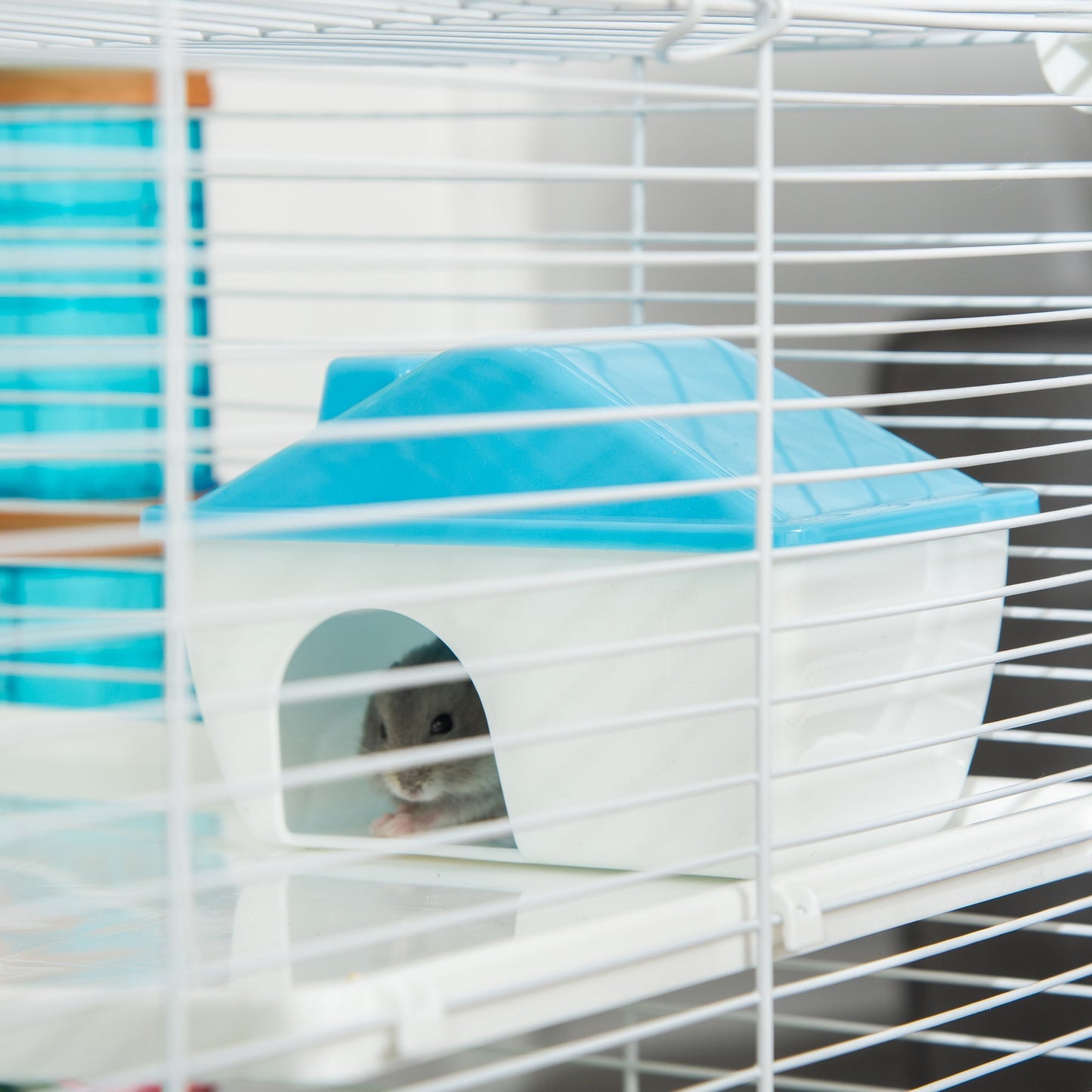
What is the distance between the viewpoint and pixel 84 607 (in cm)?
151

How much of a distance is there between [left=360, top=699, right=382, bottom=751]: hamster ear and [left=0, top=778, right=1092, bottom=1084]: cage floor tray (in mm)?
143

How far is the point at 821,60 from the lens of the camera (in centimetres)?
144

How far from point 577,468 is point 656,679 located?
5.1 inches

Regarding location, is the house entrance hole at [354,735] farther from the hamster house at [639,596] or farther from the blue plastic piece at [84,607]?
the blue plastic piece at [84,607]

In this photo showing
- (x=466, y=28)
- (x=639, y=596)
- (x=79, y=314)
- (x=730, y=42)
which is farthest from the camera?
(x=79, y=314)

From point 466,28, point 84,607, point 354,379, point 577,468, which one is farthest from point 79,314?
point 577,468

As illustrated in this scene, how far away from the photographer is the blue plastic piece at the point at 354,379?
3.34 feet

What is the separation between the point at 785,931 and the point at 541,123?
110cm

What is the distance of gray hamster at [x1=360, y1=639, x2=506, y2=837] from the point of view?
0.98 metres

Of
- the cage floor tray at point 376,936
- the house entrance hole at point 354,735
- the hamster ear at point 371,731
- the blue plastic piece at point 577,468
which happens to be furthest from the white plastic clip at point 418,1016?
the hamster ear at point 371,731

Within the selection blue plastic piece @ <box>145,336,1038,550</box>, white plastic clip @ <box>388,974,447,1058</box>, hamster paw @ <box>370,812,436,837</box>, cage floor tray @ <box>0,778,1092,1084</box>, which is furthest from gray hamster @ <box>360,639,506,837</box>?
white plastic clip @ <box>388,974,447,1058</box>

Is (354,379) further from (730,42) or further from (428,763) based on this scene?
(730,42)

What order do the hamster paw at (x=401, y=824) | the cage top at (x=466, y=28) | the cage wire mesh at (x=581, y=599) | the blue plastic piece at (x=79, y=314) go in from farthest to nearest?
the blue plastic piece at (x=79, y=314) → the hamster paw at (x=401, y=824) → the cage top at (x=466, y=28) → the cage wire mesh at (x=581, y=599)

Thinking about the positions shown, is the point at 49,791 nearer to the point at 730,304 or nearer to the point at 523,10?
the point at 523,10
